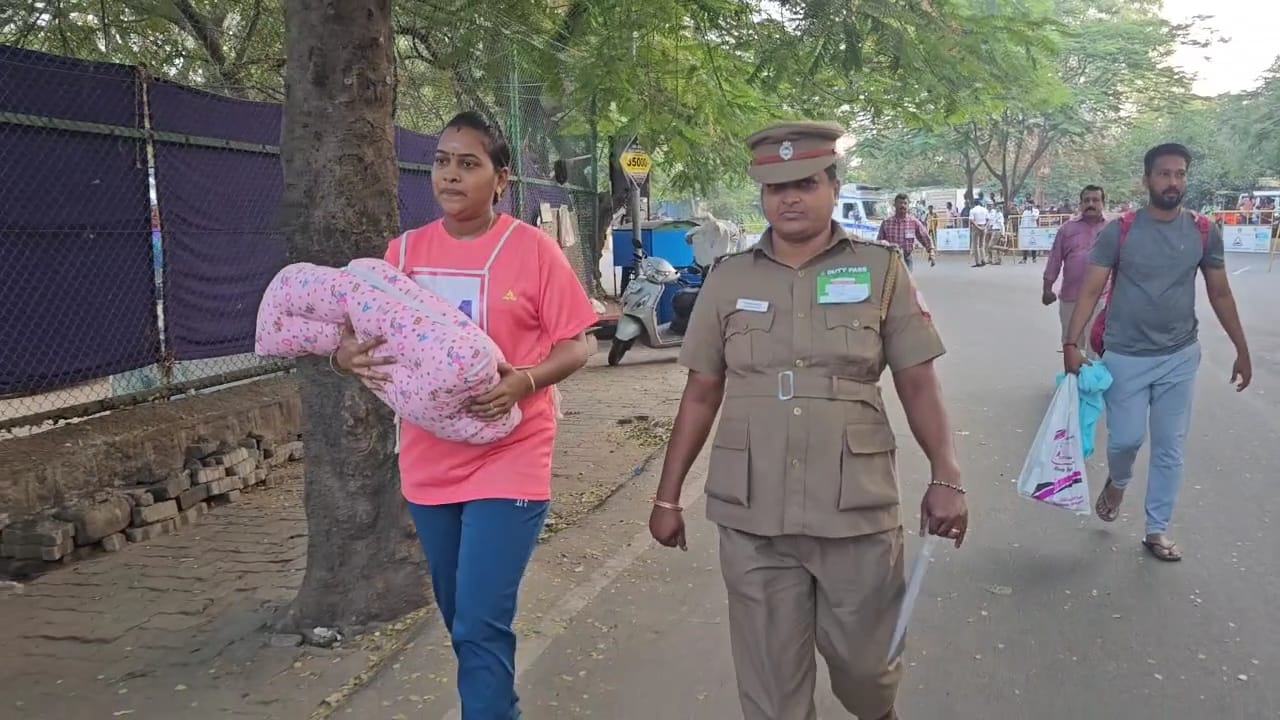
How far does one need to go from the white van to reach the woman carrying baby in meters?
30.0

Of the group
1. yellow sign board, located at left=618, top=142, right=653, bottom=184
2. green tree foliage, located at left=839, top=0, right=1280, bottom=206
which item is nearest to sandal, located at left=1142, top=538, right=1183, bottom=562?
yellow sign board, located at left=618, top=142, right=653, bottom=184

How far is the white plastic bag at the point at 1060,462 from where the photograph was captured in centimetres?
464

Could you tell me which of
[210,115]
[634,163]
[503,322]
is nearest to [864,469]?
[503,322]

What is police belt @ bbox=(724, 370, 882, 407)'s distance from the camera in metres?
2.55

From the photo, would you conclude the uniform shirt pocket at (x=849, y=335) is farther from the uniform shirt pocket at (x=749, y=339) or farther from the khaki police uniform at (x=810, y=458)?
the uniform shirt pocket at (x=749, y=339)

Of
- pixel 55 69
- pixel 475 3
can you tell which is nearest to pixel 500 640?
pixel 55 69

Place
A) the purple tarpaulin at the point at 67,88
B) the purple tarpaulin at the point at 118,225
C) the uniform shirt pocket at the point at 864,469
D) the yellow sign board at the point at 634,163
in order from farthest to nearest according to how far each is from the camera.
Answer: the yellow sign board at the point at 634,163 < the purple tarpaulin at the point at 118,225 < the purple tarpaulin at the point at 67,88 < the uniform shirt pocket at the point at 864,469

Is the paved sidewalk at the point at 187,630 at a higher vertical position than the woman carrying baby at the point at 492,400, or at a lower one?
lower

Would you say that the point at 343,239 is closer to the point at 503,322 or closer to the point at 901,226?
the point at 503,322

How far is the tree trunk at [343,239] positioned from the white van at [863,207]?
2915 cm

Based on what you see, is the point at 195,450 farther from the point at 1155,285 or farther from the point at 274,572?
the point at 1155,285

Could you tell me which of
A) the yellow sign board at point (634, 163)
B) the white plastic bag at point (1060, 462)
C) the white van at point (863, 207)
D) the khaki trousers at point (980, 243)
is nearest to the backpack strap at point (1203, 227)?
the white plastic bag at point (1060, 462)

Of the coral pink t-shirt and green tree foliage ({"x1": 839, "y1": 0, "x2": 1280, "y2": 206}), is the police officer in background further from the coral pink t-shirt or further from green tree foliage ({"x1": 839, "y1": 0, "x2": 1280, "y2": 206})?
green tree foliage ({"x1": 839, "y1": 0, "x2": 1280, "y2": 206})

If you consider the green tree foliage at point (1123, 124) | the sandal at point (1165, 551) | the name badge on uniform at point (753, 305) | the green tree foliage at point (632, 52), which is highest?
the green tree foliage at point (1123, 124)
